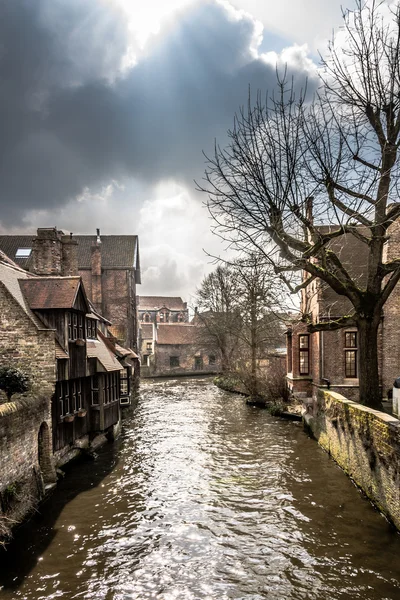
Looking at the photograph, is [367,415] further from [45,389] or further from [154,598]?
[45,389]

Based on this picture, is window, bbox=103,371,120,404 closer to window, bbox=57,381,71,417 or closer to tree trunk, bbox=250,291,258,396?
window, bbox=57,381,71,417

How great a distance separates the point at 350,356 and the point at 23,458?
14032mm

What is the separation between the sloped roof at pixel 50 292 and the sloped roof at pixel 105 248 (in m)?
24.3

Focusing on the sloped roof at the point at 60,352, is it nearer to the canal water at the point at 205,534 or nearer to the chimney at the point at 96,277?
the canal water at the point at 205,534

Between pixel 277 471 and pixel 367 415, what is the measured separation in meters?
4.18

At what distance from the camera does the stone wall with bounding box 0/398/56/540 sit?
8.64 metres

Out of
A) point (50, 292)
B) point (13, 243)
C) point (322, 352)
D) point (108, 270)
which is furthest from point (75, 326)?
point (13, 243)

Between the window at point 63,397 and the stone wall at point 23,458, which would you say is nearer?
the stone wall at point 23,458

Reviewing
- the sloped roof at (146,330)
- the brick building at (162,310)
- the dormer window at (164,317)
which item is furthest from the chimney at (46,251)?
the dormer window at (164,317)

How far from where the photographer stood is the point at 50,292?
42.5ft

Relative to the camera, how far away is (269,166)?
38.1 feet

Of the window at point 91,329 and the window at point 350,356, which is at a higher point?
the window at point 91,329

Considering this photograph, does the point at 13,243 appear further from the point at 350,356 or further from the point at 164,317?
the point at 164,317

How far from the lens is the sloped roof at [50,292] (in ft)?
41.2
